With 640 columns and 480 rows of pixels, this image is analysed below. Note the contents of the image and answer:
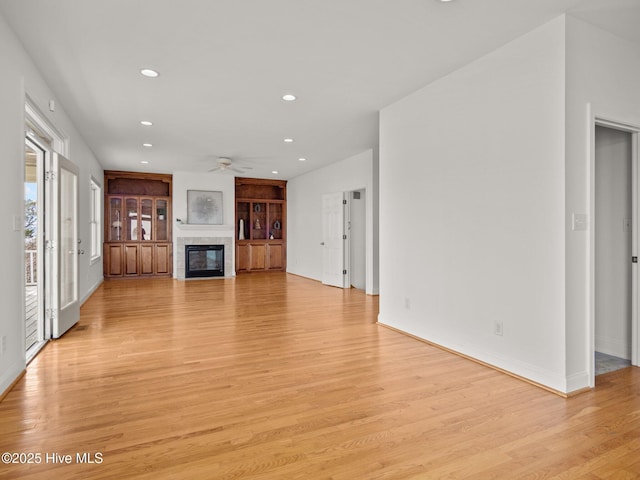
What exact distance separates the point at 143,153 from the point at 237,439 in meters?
6.96

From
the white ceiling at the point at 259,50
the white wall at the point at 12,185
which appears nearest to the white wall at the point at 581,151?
the white ceiling at the point at 259,50

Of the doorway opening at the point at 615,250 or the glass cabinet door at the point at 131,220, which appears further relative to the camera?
the glass cabinet door at the point at 131,220

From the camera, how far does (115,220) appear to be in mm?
9781

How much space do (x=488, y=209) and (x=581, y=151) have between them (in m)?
0.80

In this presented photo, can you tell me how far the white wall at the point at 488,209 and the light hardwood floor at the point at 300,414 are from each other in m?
0.31

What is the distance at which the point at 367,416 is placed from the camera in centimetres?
238

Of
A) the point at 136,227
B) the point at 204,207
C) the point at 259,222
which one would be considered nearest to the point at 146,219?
the point at 136,227

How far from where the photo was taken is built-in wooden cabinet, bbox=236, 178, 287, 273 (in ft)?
35.8

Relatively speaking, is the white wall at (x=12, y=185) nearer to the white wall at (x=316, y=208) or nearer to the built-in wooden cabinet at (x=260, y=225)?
the white wall at (x=316, y=208)

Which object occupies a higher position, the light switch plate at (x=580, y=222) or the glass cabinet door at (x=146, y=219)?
the glass cabinet door at (x=146, y=219)

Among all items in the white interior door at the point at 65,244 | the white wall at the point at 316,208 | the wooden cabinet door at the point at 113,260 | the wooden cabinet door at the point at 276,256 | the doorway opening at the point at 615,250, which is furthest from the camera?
the wooden cabinet door at the point at 276,256

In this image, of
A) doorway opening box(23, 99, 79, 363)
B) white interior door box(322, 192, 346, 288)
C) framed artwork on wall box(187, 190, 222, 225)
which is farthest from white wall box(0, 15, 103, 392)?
framed artwork on wall box(187, 190, 222, 225)

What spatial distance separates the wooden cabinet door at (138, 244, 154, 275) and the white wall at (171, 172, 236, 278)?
2.28 feet

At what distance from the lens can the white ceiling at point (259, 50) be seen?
8.84 ft
